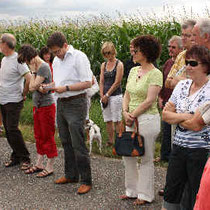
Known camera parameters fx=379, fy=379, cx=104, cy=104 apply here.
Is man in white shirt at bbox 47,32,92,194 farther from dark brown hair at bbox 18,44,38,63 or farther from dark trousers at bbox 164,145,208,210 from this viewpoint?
dark trousers at bbox 164,145,208,210

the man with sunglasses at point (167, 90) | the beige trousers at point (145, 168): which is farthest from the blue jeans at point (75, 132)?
the man with sunglasses at point (167, 90)

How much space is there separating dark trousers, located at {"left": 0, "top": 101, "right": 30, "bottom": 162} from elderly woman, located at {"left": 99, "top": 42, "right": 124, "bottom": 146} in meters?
1.69

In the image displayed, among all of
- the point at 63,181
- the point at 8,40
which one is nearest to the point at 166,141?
the point at 63,181

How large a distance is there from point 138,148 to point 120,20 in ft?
29.9

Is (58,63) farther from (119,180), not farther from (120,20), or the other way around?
(120,20)

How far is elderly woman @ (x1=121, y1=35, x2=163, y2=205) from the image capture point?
423cm

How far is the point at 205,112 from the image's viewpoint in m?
3.21

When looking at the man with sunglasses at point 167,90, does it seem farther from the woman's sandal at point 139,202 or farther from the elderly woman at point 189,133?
the elderly woman at point 189,133

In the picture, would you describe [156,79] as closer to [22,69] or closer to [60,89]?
[60,89]

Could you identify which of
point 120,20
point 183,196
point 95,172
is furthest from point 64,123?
point 120,20

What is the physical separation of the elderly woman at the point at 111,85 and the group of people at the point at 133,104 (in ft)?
0.06

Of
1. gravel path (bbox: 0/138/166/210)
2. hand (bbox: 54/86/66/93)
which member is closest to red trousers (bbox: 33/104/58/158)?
gravel path (bbox: 0/138/166/210)

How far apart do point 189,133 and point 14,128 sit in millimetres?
3518

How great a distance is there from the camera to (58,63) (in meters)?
4.91
